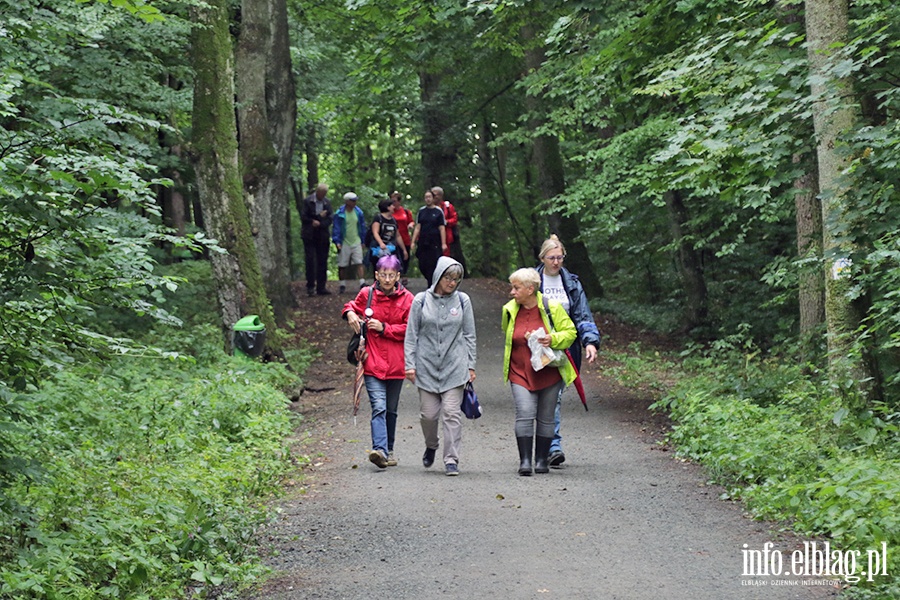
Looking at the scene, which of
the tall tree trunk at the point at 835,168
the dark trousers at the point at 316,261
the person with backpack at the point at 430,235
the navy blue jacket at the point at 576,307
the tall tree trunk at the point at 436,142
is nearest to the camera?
the tall tree trunk at the point at 835,168

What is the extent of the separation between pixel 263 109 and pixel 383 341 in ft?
27.3

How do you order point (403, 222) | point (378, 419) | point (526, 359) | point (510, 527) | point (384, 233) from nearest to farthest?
point (510, 527) < point (526, 359) < point (378, 419) < point (384, 233) < point (403, 222)

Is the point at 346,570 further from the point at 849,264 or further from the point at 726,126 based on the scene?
the point at 726,126

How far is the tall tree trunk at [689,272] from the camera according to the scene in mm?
20750

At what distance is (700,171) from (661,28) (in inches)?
125

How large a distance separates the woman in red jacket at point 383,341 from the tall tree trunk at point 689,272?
39.2 feet

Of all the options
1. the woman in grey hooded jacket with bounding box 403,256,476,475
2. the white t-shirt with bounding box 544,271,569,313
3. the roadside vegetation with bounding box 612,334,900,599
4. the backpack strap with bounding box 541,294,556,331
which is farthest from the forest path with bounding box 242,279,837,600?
the white t-shirt with bounding box 544,271,569,313

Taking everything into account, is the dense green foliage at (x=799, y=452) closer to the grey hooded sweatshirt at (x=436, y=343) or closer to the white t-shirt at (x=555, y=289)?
the white t-shirt at (x=555, y=289)

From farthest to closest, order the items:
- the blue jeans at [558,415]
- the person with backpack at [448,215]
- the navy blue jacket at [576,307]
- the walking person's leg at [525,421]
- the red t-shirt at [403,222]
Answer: the red t-shirt at [403,222]
the person with backpack at [448,215]
the navy blue jacket at [576,307]
the blue jeans at [558,415]
the walking person's leg at [525,421]

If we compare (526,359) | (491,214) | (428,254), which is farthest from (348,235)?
(526,359)

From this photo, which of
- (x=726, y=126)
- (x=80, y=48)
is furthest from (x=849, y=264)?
(x=80, y=48)

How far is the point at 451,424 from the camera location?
31.0ft

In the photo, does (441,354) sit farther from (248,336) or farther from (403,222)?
(403,222)

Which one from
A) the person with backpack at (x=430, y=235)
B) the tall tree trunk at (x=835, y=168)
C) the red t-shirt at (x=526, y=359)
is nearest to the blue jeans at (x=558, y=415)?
the red t-shirt at (x=526, y=359)
